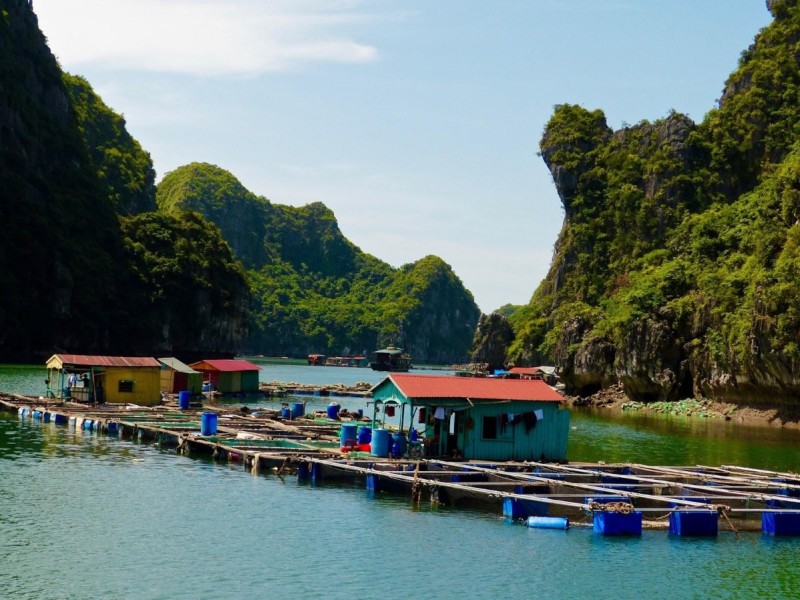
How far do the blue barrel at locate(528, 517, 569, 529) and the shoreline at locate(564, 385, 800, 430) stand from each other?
47773 mm

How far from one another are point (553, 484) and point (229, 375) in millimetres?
60760

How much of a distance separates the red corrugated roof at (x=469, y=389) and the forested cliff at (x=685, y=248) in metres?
34.7

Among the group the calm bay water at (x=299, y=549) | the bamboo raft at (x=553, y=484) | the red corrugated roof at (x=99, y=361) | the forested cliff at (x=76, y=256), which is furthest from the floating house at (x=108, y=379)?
the forested cliff at (x=76, y=256)

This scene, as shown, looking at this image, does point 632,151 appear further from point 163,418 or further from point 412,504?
point 412,504

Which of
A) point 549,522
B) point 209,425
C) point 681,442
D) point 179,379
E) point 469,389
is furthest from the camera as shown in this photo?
point 179,379

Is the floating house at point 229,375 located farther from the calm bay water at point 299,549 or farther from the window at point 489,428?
the window at point 489,428

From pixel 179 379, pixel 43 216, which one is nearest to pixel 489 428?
pixel 179 379

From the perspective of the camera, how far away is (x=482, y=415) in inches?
1583

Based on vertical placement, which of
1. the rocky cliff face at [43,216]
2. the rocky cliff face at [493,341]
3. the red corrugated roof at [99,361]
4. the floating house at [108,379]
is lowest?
the floating house at [108,379]

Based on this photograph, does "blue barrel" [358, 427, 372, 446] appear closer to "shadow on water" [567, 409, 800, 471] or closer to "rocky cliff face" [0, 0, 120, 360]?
"shadow on water" [567, 409, 800, 471]

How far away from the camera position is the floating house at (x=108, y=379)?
64.0 metres

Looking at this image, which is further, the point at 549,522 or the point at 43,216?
the point at 43,216

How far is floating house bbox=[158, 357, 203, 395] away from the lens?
7988 centimetres

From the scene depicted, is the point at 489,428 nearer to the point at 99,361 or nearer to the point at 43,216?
the point at 99,361
